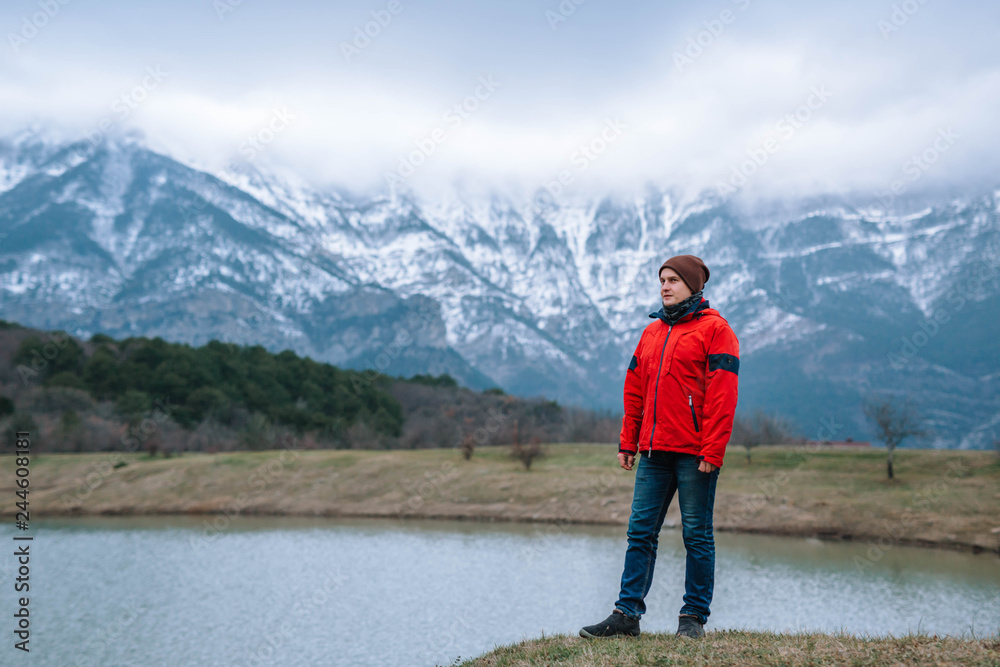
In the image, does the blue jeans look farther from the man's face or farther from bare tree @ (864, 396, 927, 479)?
bare tree @ (864, 396, 927, 479)

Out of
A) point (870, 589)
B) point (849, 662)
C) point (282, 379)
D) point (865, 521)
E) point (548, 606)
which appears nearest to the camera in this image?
point (849, 662)

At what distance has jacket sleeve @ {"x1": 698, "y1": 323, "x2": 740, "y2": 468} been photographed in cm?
665

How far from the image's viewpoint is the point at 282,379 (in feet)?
313

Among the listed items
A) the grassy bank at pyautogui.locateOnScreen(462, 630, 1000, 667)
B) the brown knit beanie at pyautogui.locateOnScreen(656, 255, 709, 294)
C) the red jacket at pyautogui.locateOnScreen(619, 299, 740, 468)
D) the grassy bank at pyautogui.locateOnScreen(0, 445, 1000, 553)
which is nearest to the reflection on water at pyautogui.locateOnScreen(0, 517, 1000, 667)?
the grassy bank at pyautogui.locateOnScreen(462, 630, 1000, 667)

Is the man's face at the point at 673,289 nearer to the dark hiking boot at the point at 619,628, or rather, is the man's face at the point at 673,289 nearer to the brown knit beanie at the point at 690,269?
the brown knit beanie at the point at 690,269

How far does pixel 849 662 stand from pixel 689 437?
7.15 ft

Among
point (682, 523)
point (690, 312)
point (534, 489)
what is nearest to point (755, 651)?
point (682, 523)

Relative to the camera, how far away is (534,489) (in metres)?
46.2

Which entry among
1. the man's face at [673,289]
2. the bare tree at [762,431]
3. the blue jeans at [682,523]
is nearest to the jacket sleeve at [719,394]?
the blue jeans at [682,523]

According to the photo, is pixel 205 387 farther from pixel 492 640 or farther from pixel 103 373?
pixel 492 640

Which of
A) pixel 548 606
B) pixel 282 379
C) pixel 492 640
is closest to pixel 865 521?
→ pixel 548 606

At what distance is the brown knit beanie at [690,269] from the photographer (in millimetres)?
7242

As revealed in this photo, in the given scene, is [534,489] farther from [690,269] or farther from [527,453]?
[690,269]

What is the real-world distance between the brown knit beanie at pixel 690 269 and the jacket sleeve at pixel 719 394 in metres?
0.57
